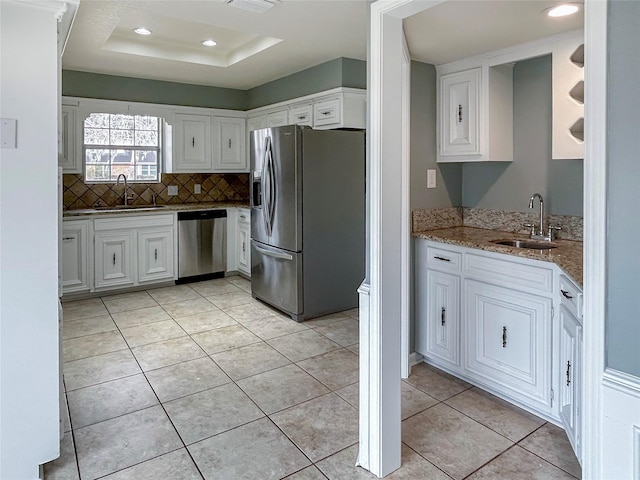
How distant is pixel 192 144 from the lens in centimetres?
551

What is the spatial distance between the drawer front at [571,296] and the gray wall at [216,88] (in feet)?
8.81

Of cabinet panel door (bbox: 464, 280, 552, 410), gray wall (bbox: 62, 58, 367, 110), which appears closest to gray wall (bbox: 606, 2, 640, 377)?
cabinet panel door (bbox: 464, 280, 552, 410)

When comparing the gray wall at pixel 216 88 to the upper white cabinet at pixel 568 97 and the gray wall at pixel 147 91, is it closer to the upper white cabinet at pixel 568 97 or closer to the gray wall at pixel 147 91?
the gray wall at pixel 147 91

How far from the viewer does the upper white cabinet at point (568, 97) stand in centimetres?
260

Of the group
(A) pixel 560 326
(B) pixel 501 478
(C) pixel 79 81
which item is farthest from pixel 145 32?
(B) pixel 501 478

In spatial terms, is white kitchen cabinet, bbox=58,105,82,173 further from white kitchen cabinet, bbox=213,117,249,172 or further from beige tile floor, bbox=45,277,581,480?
beige tile floor, bbox=45,277,581,480

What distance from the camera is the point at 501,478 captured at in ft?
6.54

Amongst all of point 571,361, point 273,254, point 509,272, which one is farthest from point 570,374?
point 273,254

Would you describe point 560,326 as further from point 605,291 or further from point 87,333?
point 87,333

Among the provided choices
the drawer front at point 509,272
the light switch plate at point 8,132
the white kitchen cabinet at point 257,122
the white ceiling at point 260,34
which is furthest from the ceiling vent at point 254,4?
the white kitchen cabinet at point 257,122

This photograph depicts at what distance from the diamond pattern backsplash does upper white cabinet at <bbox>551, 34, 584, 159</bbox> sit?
437 cm

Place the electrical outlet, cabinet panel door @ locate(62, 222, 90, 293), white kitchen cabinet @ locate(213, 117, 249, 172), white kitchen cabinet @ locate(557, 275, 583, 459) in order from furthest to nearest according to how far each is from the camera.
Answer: white kitchen cabinet @ locate(213, 117, 249, 172) → cabinet panel door @ locate(62, 222, 90, 293) → the electrical outlet → white kitchen cabinet @ locate(557, 275, 583, 459)

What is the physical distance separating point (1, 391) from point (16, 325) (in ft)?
0.90

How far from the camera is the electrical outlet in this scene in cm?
329
